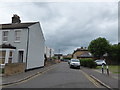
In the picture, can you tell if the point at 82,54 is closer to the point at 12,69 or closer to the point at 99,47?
the point at 99,47

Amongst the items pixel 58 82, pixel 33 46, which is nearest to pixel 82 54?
pixel 33 46

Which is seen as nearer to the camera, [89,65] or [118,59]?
[89,65]

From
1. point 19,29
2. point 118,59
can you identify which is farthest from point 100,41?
point 19,29

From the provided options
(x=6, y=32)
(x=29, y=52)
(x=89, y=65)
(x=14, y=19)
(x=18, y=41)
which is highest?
(x=14, y=19)

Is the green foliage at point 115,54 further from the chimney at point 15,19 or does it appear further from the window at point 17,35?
the window at point 17,35

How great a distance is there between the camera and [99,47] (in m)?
55.2

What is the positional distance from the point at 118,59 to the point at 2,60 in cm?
3707

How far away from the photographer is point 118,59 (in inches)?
1901

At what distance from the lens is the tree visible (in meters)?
54.5

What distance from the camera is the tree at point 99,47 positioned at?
54.5 m

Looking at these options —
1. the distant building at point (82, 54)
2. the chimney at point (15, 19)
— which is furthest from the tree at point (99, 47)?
the chimney at point (15, 19)

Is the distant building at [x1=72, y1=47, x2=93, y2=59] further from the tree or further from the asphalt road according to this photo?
the asphalt road

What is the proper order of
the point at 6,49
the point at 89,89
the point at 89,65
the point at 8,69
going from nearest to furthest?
the point at 89,89 < the point at 8,69 < the point at 6,49 < the point at 89,65

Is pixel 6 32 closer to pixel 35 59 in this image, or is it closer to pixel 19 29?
pixel 19 29
